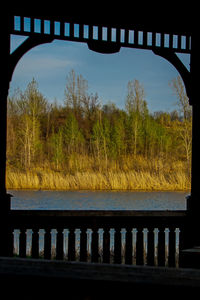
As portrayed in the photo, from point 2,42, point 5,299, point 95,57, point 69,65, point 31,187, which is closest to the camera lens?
point 5,299

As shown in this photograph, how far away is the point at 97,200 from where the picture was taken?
1053 centimetres

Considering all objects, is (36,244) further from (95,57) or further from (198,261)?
(95,57)

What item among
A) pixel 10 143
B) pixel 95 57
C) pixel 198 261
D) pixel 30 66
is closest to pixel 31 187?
pixel 10 143

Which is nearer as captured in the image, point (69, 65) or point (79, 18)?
point (79, 18)

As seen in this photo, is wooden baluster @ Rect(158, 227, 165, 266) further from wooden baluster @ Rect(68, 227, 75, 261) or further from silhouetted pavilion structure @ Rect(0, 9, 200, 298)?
wooden baluster @ Rect(68, 227, 75, 261)

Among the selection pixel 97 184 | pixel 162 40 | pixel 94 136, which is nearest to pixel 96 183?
pixel 97 184

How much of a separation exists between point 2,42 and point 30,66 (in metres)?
21.1

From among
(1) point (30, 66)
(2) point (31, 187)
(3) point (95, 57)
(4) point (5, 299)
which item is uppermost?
(3) point (95, 57)

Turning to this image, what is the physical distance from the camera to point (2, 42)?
2727mm

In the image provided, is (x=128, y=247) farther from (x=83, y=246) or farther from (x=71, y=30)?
(x=71, y=30)

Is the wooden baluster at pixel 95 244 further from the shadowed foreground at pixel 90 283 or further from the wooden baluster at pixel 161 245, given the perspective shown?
the shadowed foreground at pixel 90 283

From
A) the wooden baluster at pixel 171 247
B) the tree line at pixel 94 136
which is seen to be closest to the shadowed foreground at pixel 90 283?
the wooden baluster at pixel 171 247

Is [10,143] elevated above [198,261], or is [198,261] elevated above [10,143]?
[10,143]

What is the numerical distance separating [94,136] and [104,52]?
55.7ft
